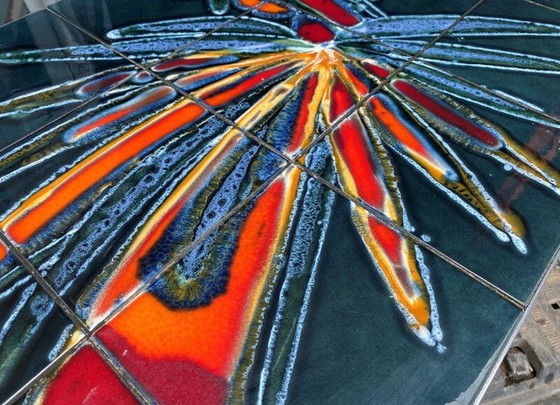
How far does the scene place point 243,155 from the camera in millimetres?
1231

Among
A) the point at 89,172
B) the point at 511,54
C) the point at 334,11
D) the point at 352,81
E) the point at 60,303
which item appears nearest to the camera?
the point at 60,303

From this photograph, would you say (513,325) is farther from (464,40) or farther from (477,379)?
(464,40)

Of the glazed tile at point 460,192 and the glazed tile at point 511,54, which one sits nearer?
the glazed tile at point 460,192

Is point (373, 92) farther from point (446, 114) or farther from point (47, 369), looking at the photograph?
point (47, 369)

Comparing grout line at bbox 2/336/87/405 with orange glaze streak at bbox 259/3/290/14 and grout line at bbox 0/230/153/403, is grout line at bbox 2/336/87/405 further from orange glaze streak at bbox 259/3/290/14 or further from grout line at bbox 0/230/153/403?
orange glaze streak at bbox 259/3/290/14

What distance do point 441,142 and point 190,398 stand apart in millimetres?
862

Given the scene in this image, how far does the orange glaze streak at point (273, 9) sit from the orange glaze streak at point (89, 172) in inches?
23.2

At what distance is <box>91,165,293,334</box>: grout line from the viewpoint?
0.94 metres

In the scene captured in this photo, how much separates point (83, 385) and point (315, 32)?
4.22 ft

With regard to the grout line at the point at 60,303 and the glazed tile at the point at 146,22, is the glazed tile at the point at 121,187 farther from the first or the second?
the glazed tile at the point at 146,22

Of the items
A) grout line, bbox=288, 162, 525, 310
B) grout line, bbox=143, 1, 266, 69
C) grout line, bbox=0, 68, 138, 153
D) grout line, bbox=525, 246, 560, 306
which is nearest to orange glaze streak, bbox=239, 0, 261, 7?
grout line, bbox=143, 1, 266, 69

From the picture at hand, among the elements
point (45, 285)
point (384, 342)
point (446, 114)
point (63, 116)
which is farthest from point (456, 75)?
point (45, 285)

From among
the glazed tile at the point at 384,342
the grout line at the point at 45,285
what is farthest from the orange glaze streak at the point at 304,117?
the grout line at the point at 45,285

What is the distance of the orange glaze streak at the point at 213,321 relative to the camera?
88 centimetres
